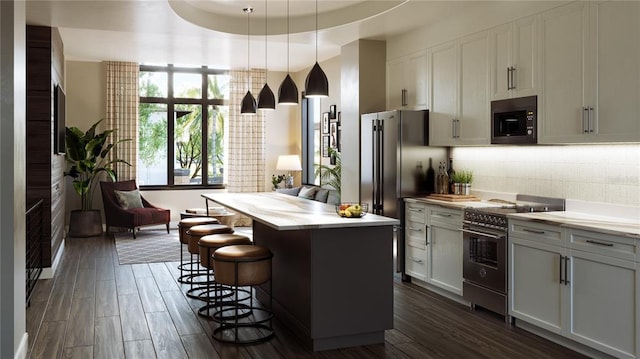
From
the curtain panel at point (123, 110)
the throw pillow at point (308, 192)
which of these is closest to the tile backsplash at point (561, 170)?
the throw pillow at point (308, 192)

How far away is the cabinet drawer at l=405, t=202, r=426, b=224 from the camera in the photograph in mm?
5782

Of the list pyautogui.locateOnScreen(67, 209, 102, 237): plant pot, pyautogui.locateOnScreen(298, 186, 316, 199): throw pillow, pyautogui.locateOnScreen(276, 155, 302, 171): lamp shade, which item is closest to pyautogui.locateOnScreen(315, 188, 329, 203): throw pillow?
pyautogui.locateOnScreen(298, 186, 316, 199): throw pillow

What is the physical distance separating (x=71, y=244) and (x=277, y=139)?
13.6 ft

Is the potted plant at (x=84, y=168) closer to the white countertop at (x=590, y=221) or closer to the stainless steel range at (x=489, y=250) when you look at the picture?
the stainless steel range at (x=489, y=250)

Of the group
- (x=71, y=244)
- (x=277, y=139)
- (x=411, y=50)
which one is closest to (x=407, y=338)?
(x=411, y=50)

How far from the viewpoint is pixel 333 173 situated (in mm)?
8305

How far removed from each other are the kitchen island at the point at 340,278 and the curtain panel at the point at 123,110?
6272 millimetres

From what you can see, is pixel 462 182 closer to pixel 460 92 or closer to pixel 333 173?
pixel 460 92

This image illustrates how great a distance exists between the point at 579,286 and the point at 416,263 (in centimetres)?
219

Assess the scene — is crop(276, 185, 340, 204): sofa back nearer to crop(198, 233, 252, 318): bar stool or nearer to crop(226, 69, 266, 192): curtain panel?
crop(226, 69, 266, 192): curtain panel

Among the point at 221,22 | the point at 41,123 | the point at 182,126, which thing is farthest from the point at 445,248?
the point at 182,126

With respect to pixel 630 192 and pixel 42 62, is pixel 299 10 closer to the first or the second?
pixel 42 62

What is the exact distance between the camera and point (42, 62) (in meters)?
6.20

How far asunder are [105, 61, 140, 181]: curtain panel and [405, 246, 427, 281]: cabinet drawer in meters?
5.76
